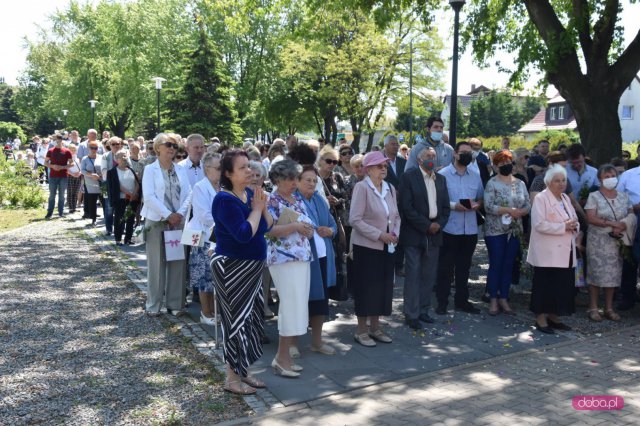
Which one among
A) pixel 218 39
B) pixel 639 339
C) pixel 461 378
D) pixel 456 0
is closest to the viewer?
pixel 461 378

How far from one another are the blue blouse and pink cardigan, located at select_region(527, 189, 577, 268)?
3.65 metres

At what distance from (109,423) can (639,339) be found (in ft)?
18.5

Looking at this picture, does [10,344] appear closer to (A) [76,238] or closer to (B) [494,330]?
(B) [494,330]

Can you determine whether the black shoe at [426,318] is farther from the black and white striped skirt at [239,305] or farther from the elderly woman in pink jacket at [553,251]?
the black and white striped skirt at [239,305]

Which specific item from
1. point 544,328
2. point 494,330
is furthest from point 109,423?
point 544,328

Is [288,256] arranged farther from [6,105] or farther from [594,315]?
[6,105]

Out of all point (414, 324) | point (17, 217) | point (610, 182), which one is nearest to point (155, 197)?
point (414, 324)

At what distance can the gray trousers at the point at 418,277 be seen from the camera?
7195 millimetres

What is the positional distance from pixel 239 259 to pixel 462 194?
403 centimetres

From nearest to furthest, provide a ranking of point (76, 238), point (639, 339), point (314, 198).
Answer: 1. point (314, 198)
2. point (639, 339)
3. point (76, 238)

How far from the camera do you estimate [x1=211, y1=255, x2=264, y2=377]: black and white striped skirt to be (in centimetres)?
491

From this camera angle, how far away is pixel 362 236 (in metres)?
6.60

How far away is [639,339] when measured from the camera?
6.84 m

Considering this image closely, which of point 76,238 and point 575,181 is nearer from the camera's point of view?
point 575,181
